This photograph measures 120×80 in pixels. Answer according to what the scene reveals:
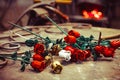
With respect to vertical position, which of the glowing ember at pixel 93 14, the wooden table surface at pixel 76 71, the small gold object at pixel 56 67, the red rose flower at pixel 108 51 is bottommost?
the glowing ember at pixel 93 14

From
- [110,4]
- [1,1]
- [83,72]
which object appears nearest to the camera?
[83,72]

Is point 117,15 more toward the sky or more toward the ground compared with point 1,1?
more toward the ground

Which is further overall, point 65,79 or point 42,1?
point 42,1

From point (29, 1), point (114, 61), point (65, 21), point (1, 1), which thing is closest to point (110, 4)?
point (29, 1)

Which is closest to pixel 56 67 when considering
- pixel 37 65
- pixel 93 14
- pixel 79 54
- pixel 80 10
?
pixel 37 65

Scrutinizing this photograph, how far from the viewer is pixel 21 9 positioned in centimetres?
812

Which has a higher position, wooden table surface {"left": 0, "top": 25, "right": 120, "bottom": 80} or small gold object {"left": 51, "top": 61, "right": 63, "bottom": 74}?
small gold object {"left": 51, "top": 61, "right": 63, "bottom": 74}

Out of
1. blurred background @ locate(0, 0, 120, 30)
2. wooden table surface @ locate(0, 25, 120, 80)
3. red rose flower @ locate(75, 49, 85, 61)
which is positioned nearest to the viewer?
wooden table surface @ locate(0, 25, 120, 80)

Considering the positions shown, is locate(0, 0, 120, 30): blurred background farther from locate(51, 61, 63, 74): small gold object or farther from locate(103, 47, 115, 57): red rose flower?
locate(51, 61, 63, 74): small gold object

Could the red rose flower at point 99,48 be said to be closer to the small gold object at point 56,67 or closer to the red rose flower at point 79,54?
the red rose flower at point 79,54

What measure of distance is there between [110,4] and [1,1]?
3296 millimetres

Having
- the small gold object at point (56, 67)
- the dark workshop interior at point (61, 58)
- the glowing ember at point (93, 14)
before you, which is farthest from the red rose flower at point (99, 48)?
the glowing ember at point (93, 14)

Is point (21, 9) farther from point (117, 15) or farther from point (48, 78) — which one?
point (48, 78)

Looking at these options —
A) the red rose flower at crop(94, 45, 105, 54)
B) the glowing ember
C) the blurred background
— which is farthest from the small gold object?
the glowing ember
